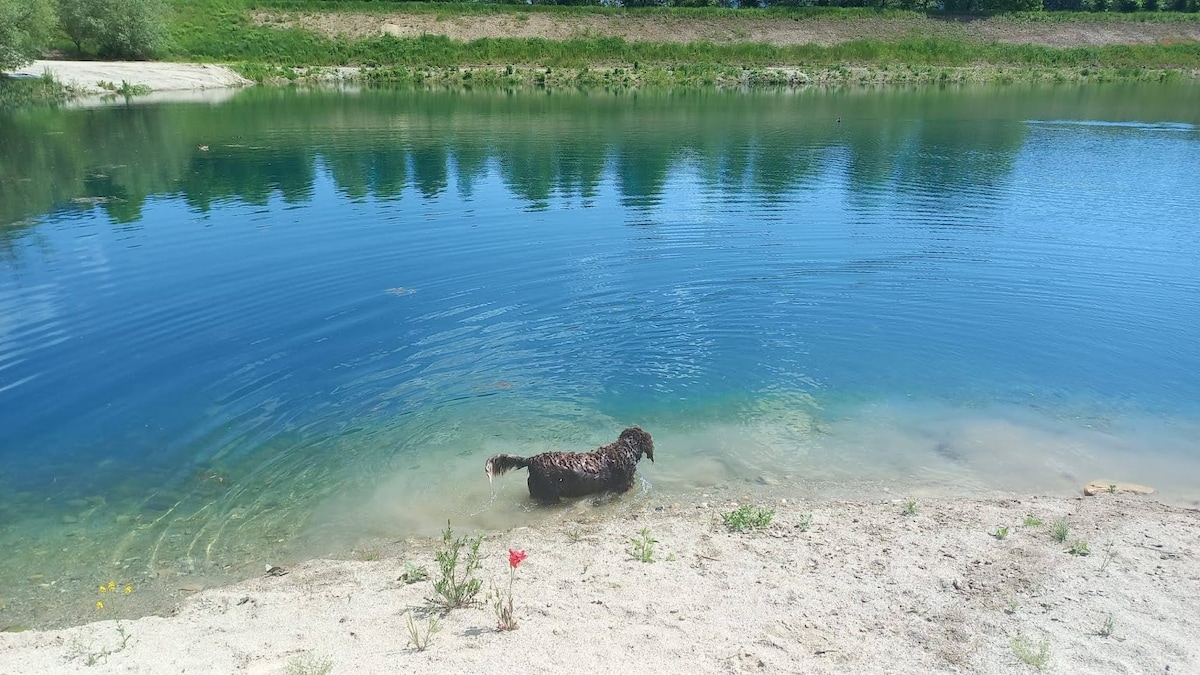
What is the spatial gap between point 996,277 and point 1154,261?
4.99 metres

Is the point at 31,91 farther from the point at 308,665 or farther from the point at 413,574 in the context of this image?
the point at 308,665

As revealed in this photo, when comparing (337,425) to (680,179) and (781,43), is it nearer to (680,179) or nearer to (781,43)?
(680,179)

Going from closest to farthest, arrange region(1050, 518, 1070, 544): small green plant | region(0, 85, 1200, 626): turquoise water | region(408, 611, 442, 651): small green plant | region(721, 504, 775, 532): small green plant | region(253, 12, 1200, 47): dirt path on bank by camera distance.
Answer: region(408, 611, 442, 651): small green plant, region(1050, 518, 1070, 544): small green plant, region(721, 504, 775, 532): small green plant, region(0, 85, 1200, 626): turquoise water, region(253, 12, 1200, 47): dirt path on bank

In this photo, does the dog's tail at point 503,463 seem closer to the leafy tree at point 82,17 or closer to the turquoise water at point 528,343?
the turquoise water at point 528,343

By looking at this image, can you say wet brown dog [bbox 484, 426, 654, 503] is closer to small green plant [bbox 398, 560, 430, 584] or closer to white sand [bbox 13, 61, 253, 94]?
small green plant [bbox 398, 560, 430, 584]

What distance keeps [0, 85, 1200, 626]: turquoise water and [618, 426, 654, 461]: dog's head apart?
521mm

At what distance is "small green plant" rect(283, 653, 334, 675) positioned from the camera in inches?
247

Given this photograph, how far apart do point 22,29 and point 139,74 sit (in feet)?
36.4

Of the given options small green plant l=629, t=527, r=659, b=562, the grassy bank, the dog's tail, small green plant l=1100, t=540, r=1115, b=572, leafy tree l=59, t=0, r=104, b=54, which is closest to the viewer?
small green plant l=1100, t=540, r=1115, b=572

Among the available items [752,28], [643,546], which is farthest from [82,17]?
[643,546]

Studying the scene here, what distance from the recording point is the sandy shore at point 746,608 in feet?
21.4

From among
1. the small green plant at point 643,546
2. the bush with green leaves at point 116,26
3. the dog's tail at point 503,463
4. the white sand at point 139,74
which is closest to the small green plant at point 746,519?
the small green plant at point 643,546

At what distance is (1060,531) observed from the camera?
875 cm

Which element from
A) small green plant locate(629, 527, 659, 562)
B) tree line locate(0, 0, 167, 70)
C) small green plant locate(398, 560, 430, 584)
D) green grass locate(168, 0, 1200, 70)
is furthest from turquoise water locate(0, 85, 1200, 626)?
green grass locate(168, 0, 1200, 70)
